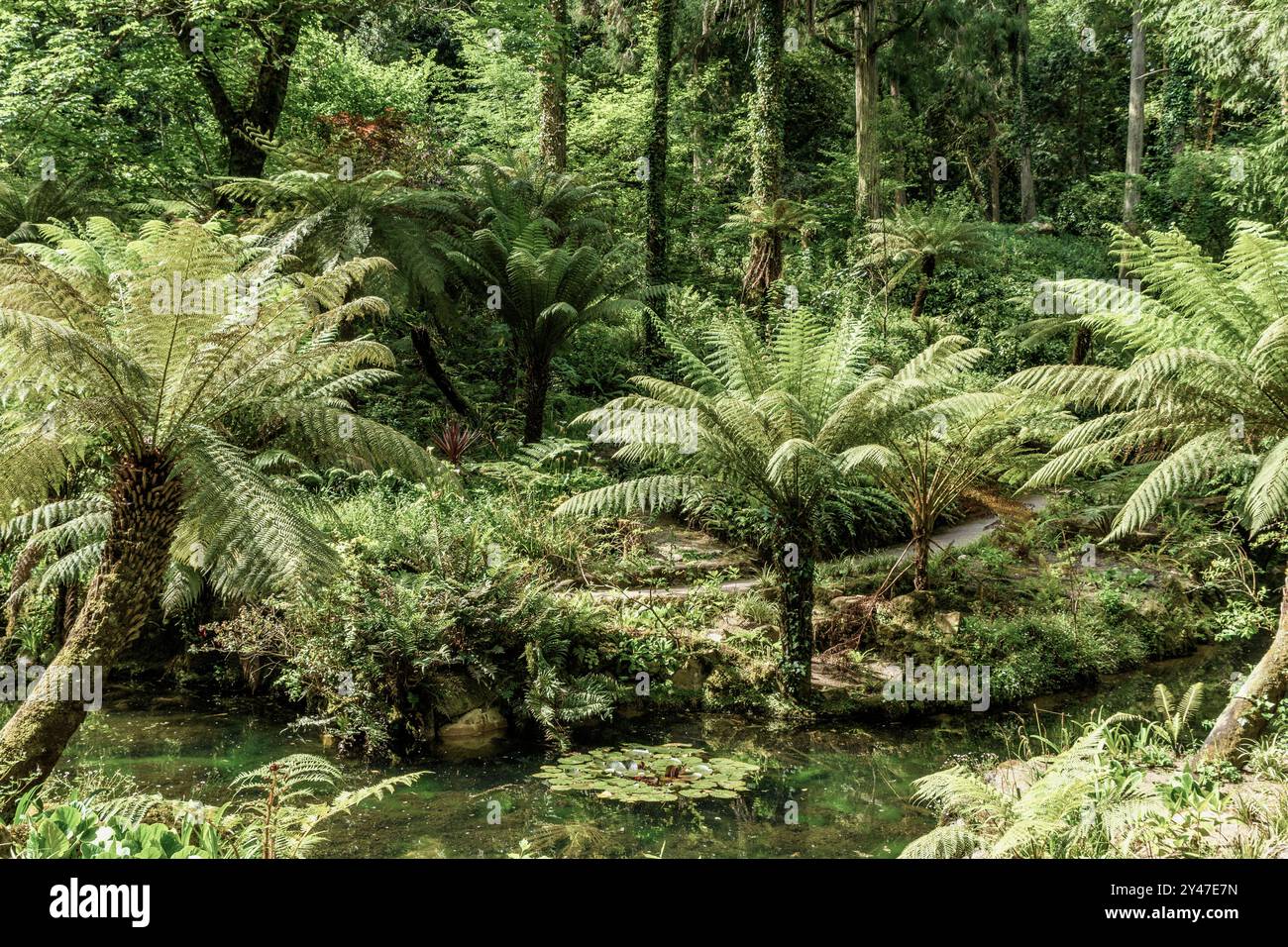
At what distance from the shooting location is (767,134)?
10.4m

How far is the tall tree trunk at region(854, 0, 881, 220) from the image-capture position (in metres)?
14.8

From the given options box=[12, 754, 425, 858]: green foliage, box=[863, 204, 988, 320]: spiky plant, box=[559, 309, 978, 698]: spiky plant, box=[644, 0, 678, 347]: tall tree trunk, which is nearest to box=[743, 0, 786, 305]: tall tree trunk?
box=[644, 0, 678, 347]: tall tree trunk

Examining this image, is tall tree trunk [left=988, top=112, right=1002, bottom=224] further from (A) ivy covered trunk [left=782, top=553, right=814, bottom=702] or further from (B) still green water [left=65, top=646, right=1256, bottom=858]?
(A) ivy covered trunk [left=782, top=553, right=814, bottom=702]

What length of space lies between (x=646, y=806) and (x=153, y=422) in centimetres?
289

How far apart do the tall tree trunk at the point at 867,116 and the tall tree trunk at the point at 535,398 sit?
762cm

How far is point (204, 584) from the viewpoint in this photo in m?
6.89

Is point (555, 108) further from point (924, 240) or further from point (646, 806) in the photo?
point (646, 806)

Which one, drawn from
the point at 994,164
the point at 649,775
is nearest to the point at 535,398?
the point at 649,775

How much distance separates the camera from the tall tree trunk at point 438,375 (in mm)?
9766

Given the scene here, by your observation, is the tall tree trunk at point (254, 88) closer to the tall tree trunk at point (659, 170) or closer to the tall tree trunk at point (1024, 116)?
the tall tree trunk at point (659, 170)

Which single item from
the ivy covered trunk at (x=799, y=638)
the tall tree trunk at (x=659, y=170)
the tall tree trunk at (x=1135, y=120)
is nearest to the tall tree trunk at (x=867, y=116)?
the tall tree trunk at (x=1135, y=120)
